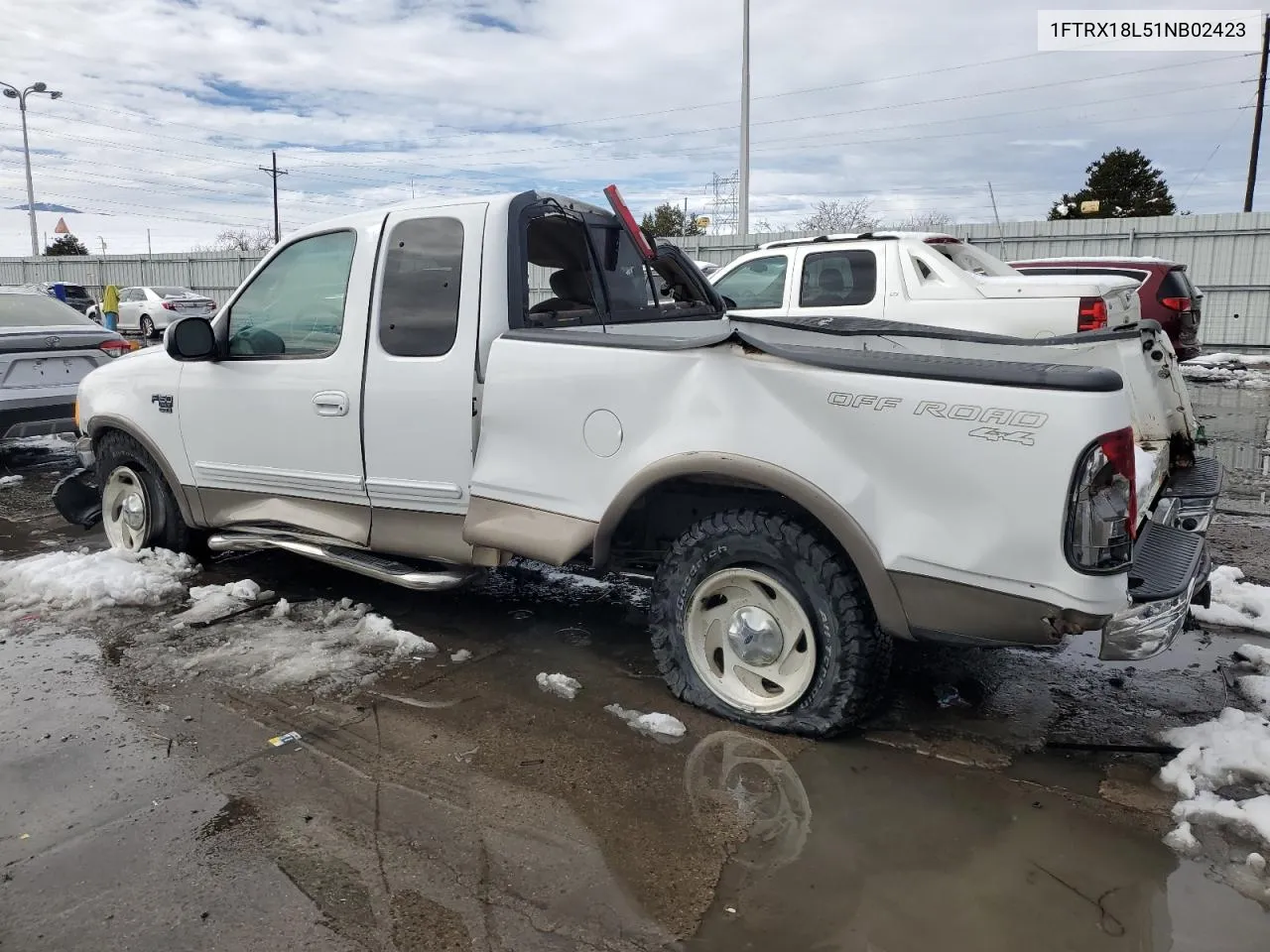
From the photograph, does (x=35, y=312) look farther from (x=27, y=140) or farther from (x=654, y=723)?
(x=27, y=140)

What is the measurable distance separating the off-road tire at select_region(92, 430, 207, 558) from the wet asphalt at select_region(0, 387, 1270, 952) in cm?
119

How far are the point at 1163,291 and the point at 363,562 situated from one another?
33.9 feet

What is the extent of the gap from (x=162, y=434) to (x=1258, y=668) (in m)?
5.48

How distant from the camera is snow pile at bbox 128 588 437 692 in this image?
413 centimetres

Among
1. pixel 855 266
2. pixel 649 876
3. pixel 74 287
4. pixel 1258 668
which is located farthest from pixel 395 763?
pixel 74 287

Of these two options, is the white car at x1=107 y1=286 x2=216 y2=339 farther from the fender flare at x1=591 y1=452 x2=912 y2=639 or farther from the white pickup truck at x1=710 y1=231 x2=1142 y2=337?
the fender flare at x1=591 y1=452 x2=912 y2=639

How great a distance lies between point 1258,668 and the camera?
4.11 metres

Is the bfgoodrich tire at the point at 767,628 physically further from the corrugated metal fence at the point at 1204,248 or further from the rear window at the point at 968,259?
the corrugated metal fence at the point at 1204,248

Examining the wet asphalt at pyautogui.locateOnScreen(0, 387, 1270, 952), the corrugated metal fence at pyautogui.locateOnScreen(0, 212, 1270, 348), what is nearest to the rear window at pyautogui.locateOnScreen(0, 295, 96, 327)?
the wet asphalt at pyautogui.locateOnScreen(0, 387, 1270, 952)

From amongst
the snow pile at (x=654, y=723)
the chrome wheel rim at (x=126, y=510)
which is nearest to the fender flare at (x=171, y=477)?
the chrome wheel rim at (x=126, y=510)

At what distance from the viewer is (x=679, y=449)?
11.3 feet

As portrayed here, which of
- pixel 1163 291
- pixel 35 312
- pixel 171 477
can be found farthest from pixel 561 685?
pixel 1163 291

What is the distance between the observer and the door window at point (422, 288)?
414 cm

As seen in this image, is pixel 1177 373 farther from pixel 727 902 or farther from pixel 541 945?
pixel 541 945
